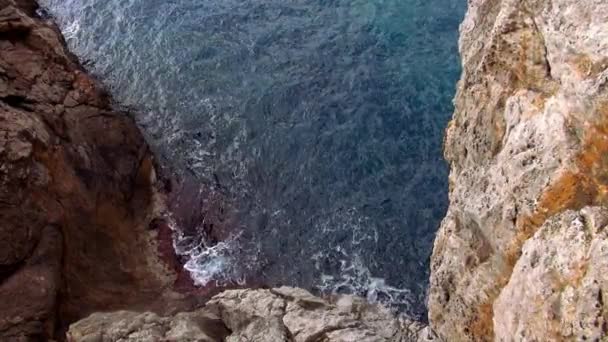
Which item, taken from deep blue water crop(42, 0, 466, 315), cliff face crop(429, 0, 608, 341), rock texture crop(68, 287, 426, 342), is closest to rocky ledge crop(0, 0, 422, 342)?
rock texture crop(68, 287, 426, 342)

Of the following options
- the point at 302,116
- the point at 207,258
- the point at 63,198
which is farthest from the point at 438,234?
the point at 302,116

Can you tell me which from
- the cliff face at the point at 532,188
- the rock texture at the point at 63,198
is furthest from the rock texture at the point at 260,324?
the cliff face at the point at 532,188

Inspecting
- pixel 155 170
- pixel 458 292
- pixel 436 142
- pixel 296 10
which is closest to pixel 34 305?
pixel 155 170

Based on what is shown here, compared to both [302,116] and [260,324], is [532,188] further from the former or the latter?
[302,116]

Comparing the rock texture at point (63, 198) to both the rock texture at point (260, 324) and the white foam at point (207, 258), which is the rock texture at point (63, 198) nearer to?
the white foam at point (207, 258)

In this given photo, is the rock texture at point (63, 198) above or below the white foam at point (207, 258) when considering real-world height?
above

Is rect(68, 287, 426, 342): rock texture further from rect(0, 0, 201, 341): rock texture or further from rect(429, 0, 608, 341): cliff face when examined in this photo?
rect(429, 0, 608, 341): cliff face
